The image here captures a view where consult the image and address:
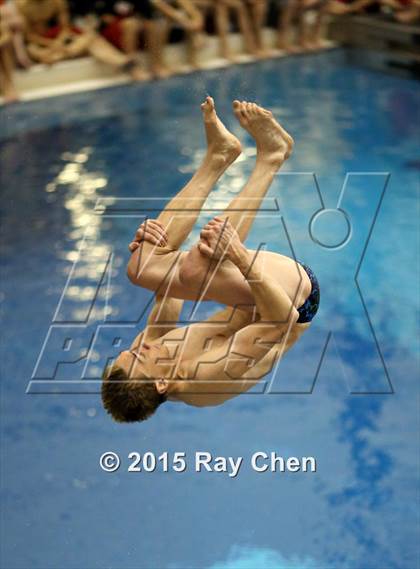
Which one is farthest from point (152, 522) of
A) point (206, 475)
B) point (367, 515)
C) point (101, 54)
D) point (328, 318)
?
point (101, 54)

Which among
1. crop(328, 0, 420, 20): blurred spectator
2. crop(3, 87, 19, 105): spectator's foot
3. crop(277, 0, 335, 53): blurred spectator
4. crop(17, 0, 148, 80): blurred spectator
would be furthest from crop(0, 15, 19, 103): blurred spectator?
crop(328, 0, 420, 20): blurred spectator

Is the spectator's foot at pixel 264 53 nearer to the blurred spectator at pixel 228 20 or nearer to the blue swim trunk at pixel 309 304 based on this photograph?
the blurred spectator at pixel 228 20

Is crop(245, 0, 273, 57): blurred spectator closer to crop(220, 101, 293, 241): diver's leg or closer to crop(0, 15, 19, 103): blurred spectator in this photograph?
crop(0, 15, 19, 103): blurred spectator

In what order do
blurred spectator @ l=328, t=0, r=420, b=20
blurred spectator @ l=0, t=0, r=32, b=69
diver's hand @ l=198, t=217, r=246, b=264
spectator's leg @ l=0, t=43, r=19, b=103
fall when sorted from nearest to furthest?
diver's hand @ l=198, t=217, r=246, b=264
blurred spectator @ l=0, t=0, r=32, b=69
spectator's leg @ l=0, t=43, r=19, b=103
blurred spectator @ l=328, t=0, r=420, b=20

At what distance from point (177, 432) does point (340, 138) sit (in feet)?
14.0

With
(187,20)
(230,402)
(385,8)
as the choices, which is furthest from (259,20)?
(230,402)

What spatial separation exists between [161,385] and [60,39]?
300 inches

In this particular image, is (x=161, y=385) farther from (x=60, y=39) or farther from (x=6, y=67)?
(x=60, y=39)

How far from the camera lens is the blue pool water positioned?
15.1 ft

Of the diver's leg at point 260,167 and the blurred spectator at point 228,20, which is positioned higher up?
the diver's leg at point 260,167

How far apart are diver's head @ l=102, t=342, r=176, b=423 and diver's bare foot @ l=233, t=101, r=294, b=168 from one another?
0.83m

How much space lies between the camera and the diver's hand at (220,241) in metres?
2.93

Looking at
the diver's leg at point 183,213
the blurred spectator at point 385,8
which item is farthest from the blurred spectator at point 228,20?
the diver's leg at point 183,213

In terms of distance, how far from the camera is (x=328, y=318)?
614 centimetres
